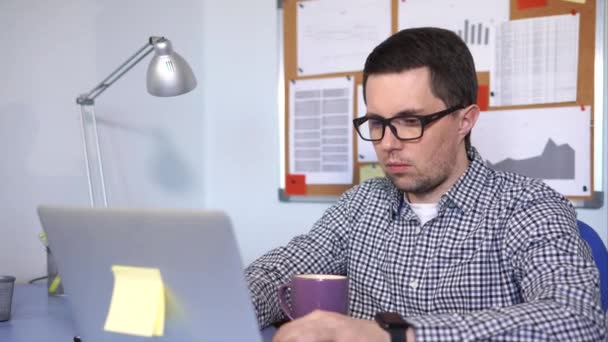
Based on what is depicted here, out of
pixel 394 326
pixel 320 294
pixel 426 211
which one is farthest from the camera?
pixel 426 211

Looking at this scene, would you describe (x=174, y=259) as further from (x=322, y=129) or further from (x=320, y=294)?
(x=322, y=129)

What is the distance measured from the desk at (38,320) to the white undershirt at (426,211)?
0.40 meters

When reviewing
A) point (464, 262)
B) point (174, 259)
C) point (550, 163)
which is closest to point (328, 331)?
point (174, 259)

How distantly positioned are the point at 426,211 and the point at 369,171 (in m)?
0.65

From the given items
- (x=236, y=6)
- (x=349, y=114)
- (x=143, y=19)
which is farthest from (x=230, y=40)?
(x=349, y=114)

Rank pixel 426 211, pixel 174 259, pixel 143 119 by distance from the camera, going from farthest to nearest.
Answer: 1. pixel 143 119
2. pixel 426 211
3. pixel 174 259

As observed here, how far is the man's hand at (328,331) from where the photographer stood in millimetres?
836

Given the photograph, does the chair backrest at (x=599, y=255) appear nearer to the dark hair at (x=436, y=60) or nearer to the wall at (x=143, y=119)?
the dark hair at (x=436, y=60)

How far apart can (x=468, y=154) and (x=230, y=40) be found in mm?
1100

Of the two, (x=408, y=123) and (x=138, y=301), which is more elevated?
(x=408, y=123)

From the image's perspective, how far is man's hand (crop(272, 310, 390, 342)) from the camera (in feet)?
2.74

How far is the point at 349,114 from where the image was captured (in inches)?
79.6

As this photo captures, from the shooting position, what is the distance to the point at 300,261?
1400mm

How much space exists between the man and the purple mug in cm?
15
